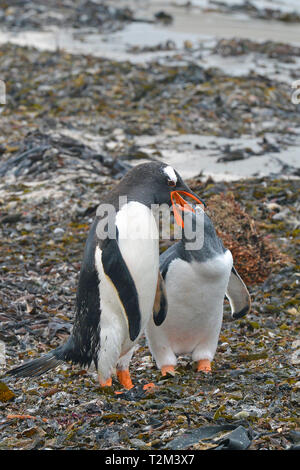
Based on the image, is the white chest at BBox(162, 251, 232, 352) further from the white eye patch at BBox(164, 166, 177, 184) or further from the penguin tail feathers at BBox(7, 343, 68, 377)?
the penguin tail feathers at BBox(7, 343, 68, 377)

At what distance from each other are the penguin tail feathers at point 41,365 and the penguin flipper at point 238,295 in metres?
1.14

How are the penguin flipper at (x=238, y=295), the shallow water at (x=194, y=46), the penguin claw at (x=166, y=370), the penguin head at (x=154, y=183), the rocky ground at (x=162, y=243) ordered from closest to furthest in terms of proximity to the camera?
the rocky ground at (x=162, y=243) → the penguin head at (x=154, y=183) → the penguin claw at (x=166, y=370) → the penguin flipper at (x=238, y=295) → the shallow water at (x=194, y=46)

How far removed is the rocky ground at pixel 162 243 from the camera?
12.5 feet

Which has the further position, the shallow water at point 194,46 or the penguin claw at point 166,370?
the shallow water at point 194,46

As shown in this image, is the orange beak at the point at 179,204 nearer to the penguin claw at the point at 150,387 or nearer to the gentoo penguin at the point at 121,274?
the gentoo penguin at the point at 121,274

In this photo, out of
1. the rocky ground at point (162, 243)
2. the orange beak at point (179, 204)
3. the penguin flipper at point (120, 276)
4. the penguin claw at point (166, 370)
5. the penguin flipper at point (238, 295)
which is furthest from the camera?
the penguin flipper at point (238, 295)

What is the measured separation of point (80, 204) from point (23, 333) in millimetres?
2527

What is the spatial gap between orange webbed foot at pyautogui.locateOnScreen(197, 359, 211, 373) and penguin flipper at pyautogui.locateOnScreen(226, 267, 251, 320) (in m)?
0.47

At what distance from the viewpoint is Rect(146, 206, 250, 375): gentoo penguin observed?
4.44m

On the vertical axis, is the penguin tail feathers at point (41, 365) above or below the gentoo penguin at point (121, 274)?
below

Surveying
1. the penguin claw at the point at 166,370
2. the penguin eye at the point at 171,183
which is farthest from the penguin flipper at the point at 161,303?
the penguin eye at the point at 171,183

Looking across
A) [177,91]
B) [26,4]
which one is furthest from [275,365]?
[26,4]

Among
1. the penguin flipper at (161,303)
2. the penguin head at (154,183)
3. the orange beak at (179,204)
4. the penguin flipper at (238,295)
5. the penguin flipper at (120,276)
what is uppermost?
the penguin head at (154,183)
